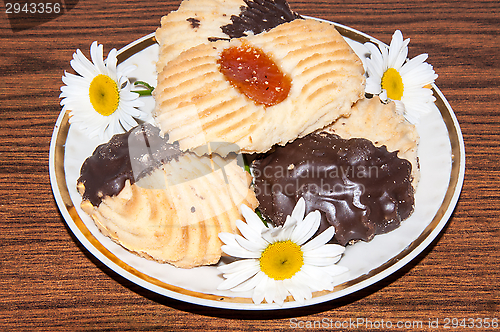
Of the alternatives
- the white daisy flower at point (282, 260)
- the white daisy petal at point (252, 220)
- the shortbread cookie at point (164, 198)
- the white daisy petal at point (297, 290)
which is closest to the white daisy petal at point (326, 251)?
the white daisy flower at point (282, 260)

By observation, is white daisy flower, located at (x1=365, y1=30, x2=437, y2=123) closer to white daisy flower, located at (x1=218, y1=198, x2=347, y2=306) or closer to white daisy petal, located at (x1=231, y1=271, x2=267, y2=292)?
white daisy flower, located at (x1=218, y1=198, x2=347, y2=306)

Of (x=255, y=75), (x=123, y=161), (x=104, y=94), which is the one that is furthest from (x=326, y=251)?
(x=104, y=94)

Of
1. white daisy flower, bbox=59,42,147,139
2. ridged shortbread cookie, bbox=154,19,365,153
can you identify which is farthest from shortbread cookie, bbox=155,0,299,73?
white daisy flower, bbox=59,42,147,139

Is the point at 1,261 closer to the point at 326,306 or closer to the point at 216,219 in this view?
the point at 216,219

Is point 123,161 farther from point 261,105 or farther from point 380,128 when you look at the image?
point 380,128

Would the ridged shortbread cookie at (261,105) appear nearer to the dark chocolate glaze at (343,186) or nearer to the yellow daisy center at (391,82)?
the dark chocolate glaze at (343,186)

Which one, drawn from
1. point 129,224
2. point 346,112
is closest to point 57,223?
point 129,224
